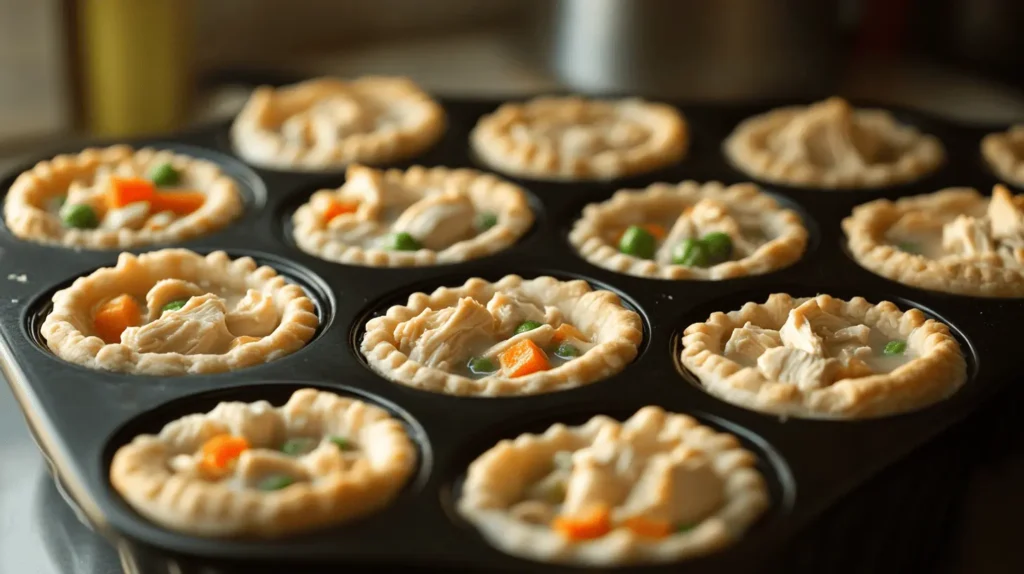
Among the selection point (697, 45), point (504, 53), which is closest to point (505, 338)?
point (697, 45)

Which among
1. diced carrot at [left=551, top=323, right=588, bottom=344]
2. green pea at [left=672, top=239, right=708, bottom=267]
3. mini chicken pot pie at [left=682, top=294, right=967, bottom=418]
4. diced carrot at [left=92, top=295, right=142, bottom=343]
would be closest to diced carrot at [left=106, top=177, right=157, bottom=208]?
diced carrot at [left=92, top=295, right=142, bottom=343]

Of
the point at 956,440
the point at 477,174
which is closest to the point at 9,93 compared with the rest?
the point at 477,174

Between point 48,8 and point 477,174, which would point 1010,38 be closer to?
point 477,174

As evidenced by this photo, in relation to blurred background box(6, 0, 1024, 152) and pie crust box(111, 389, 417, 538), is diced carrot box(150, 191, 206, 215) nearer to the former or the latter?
blurred background box(6, 0, 1024, 152)

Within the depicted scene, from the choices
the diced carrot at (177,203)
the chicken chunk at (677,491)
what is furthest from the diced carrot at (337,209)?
the chicken chunk at (677,491)

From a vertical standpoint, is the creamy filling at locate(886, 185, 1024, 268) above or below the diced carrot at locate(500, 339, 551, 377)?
above

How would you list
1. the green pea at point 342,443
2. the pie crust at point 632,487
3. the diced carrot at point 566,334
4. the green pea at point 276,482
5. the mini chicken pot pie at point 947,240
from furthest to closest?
1. the mini chicken pot pie at point 947,240
2. the diced carrot at point 566,334
3. the green pea at point 342,443
4. the green pea at point 276,482
5. the pie crust at point 632,487

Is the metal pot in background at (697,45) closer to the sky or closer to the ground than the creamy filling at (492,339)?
Answer: closer to the sky

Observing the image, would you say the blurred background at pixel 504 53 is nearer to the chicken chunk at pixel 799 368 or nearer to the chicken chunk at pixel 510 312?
the chicken chunk at pixel 510 312
